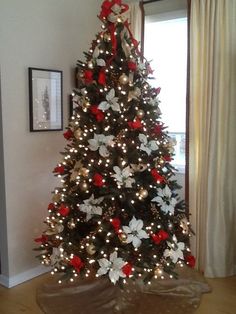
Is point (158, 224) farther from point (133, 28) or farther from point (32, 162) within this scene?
point (133, 28)

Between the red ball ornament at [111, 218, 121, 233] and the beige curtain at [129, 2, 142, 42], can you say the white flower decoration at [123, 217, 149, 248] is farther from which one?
the beige curtain at [129, 2, 142, 42]

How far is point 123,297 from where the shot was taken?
8.43ft

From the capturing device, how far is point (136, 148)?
94.5 inches

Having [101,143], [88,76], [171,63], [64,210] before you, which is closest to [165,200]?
[101,143]

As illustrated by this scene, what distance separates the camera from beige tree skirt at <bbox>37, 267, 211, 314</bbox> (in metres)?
2.45

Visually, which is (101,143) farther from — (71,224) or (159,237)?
(159,237)

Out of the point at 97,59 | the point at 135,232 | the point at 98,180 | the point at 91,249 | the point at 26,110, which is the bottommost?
the point at 91,249

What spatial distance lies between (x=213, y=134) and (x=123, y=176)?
1002 millimetres

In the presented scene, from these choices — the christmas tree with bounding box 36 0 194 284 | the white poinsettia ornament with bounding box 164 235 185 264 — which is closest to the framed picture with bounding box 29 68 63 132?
the christmas tree with bounding box 36 0 194 284

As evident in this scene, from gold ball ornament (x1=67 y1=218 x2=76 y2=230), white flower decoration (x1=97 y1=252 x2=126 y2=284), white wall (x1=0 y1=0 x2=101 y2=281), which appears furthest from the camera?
white wall (x1=0 y1=0 x2=101 y2=281)

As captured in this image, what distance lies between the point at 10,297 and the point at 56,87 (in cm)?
182

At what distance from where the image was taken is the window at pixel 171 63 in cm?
333

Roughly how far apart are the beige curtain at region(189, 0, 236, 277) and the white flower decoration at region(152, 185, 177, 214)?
2.01ft

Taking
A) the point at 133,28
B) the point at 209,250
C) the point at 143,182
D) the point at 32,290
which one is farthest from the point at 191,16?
the point at 32,290
